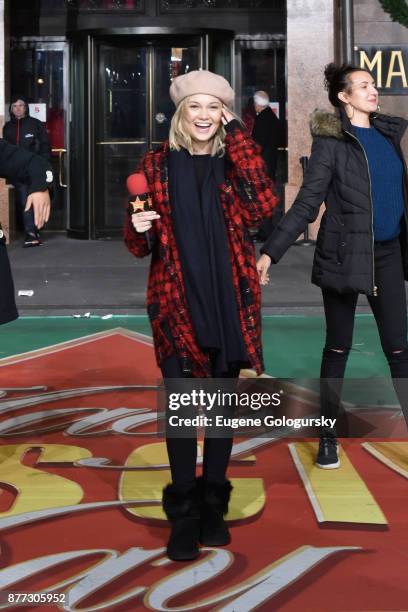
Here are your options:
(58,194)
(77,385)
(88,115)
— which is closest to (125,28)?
(88,115)

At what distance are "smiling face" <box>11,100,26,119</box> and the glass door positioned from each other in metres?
1.28

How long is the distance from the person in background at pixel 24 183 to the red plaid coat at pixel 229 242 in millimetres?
423

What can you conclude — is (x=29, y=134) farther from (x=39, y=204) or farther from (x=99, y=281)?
(x=39, y=204)

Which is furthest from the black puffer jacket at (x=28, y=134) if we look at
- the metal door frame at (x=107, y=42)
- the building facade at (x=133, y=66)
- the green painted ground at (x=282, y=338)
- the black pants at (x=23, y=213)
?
the green painted ground at (x=282, y=338)

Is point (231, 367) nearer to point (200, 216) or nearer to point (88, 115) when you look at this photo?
point (200, 216)

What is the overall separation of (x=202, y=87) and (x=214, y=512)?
1.66 metres

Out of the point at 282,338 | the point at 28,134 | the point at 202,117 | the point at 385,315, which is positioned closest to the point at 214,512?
the point at 385,315

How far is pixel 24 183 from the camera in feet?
15.8

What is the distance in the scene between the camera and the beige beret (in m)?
4.46

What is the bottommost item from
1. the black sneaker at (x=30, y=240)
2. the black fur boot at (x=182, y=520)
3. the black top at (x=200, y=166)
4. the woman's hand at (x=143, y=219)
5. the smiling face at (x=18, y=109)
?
the black fur boot at (x=182, y=520)

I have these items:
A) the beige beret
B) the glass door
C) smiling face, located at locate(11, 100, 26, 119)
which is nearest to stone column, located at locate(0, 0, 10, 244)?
smiling face, located at locate(11, 100, 26, 119)

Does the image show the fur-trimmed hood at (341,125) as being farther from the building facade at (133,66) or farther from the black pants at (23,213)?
the building facade at (133,66)

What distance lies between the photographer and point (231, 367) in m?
4.56

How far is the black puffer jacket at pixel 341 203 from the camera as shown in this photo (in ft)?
17.3
